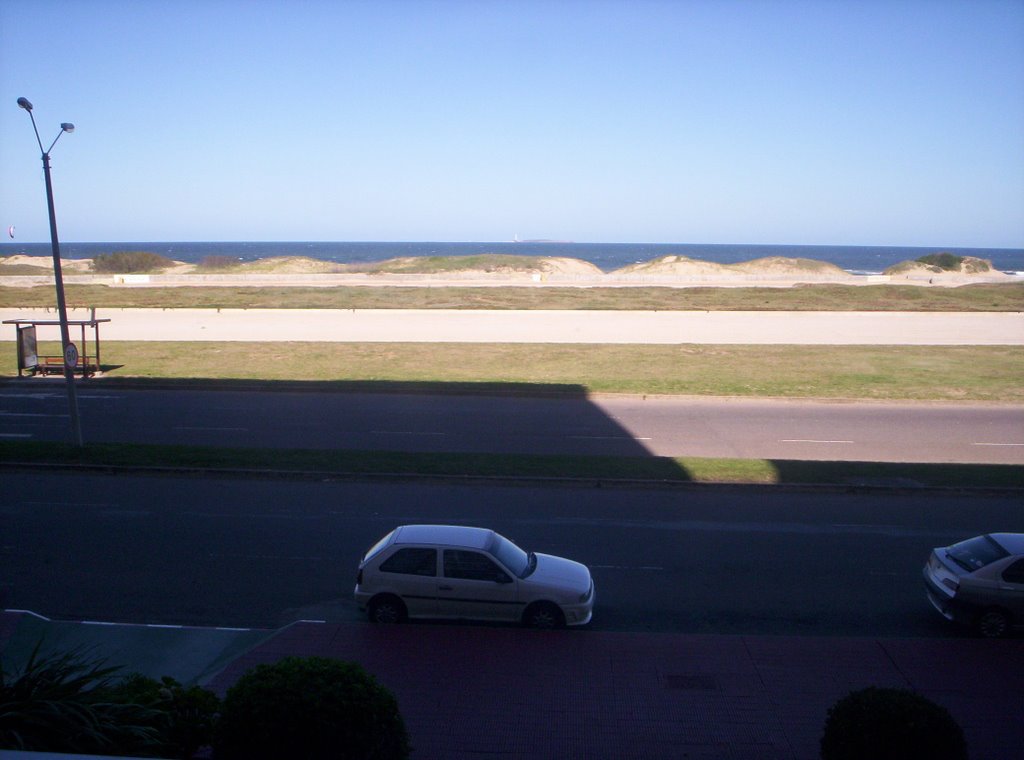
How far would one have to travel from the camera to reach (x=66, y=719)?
16.9ft

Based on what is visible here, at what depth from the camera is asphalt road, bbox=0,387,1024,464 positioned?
19.1 m

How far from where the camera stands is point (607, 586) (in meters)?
11.3

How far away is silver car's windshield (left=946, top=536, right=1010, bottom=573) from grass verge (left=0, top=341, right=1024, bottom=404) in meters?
14.4

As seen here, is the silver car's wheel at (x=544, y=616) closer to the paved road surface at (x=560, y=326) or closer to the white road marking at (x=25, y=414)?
the white road marking at (x=25, y=414)

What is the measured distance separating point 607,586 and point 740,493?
5354mm

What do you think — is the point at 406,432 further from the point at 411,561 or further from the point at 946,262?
the point at 946,262

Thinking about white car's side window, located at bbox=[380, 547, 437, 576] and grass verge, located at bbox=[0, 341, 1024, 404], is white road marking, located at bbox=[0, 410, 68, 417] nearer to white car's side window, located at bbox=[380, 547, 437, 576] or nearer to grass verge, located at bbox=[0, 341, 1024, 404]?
grass verge, located at bbox=[0, 341, 1024, 404]

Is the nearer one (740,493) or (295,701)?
(295,701)

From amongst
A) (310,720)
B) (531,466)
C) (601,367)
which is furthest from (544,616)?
(601,367)

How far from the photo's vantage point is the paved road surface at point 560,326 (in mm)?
37188

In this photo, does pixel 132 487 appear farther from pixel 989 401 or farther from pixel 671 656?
pixel 989 401

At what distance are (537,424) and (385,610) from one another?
38.6 ft

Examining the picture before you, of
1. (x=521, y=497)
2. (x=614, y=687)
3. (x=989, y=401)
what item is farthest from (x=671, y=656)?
(x=989, y=401)

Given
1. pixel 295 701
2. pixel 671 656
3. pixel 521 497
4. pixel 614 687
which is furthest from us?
pixel 521 497
